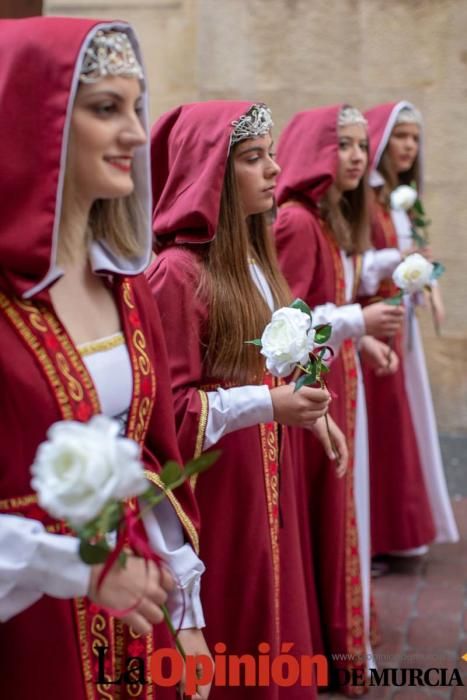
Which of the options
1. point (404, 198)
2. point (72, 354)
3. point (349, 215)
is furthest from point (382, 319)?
point (72, 354)

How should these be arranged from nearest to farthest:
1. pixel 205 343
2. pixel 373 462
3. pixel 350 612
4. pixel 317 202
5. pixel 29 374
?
pixel 29 374, pixel 205 343, pixel 350 612, pixel 317 202, pixel 373 462

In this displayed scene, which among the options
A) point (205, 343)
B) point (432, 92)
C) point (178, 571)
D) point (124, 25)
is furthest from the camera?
point (432, 92)

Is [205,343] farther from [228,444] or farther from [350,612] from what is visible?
[350,612]

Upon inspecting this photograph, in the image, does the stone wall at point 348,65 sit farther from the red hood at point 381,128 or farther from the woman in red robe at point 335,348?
the woman in red robe at point 335,348

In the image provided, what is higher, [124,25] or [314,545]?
[124,25]

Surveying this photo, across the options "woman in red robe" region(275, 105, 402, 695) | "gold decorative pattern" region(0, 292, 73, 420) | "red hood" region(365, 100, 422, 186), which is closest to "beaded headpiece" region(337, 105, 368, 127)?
"woman in red robe" region(275, 105, 402, 695)

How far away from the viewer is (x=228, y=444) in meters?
3.32

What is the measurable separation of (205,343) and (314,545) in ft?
5.20

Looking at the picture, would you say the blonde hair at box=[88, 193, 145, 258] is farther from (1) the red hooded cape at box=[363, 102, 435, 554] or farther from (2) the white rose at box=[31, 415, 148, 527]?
(1) the red hooded cape at box=[363, 102, 435, 554]

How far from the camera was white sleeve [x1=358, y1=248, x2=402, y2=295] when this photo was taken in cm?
547

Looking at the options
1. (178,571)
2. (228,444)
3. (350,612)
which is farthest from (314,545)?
(178,571)

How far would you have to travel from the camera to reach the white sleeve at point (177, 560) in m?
2.52

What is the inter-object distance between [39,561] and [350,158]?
3307 millimetres

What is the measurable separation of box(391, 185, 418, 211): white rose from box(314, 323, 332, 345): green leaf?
2870mm
